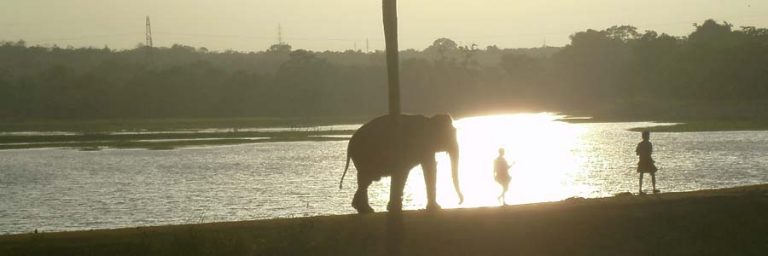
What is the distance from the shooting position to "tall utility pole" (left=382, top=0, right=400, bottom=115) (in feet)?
42.9

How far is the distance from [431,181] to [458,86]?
121 m

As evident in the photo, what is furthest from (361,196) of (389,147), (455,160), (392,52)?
(392,52)

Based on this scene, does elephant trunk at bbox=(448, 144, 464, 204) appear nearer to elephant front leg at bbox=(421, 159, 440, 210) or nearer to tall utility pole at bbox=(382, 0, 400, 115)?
elephant front leg at bbox=(421, 159, 440, 210)

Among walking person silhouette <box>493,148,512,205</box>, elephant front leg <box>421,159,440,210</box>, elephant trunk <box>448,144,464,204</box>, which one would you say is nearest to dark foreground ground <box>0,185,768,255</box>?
elephant front leg <box>421,159,440,210</box>

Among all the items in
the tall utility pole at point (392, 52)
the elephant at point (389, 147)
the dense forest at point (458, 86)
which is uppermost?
the tall utility pole at point (392, 52)

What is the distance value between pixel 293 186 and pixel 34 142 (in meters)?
37.8

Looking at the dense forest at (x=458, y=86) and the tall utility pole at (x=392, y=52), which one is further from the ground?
the tall utility pole at (x=392, y=52)

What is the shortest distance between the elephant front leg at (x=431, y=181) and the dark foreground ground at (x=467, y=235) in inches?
13.4

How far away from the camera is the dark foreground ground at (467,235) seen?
14.7m

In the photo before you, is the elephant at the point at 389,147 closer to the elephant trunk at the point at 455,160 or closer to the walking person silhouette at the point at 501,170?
the elephant trunk at the point at 455,160

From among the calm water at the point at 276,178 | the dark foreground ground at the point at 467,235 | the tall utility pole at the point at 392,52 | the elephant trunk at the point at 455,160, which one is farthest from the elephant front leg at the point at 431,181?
the calm water at the point at 276,178

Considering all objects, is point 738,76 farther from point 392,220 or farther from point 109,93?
point 392,220

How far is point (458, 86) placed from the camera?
453 feet

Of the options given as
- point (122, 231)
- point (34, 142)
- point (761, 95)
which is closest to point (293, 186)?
point (122, 231)
